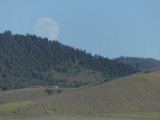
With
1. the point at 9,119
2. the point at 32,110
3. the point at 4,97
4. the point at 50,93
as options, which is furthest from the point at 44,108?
the point at 50,93

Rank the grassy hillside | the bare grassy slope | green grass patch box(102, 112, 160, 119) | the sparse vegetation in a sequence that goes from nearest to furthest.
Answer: green grass patch box(102, 112, 160, 119) → the grassy hillside → the bare grassy slope → the sparse vegetation

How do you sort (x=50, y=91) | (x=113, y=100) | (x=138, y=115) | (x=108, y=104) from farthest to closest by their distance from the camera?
(x=50, y=91) → (x=113, y=100) → (x=108, y=104) → (x=138, y=115)

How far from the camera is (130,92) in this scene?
10119 cm

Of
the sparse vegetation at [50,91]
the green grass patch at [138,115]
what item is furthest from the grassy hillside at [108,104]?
the sparse vegetation at [50,91]

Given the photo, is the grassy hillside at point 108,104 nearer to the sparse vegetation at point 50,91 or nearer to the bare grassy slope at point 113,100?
the bare grassy slope at point 113,100

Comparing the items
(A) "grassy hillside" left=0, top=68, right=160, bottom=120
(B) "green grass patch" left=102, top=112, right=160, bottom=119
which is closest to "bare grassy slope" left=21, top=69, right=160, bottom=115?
(A) "grassy hillside" left=0, top=68, right=160, bottom=120

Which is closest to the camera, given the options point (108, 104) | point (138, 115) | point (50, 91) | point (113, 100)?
point (138, 115)

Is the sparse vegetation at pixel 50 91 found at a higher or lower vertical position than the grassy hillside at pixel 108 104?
higher

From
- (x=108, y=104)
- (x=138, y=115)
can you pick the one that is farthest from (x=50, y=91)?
(x=138, y=115)

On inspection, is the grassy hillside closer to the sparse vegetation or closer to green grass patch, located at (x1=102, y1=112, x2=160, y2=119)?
green grass patch, located at (x1=102, y1=112, x2=160, y2=119)

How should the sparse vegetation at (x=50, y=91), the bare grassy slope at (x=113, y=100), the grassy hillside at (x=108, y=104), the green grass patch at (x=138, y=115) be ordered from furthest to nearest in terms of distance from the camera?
the sparse vegetation at (x=50, y=91) → the bare grassy slope at (x=113, y=100) → the grassy hillside at (x=108, y=104) → the green grass patch at (x=138, y=115)

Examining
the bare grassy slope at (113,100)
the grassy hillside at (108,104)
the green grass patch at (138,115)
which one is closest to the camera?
the green grass patch at (138,115)

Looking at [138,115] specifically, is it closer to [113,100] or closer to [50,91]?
[113,100]

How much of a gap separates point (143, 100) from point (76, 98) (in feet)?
54.2
